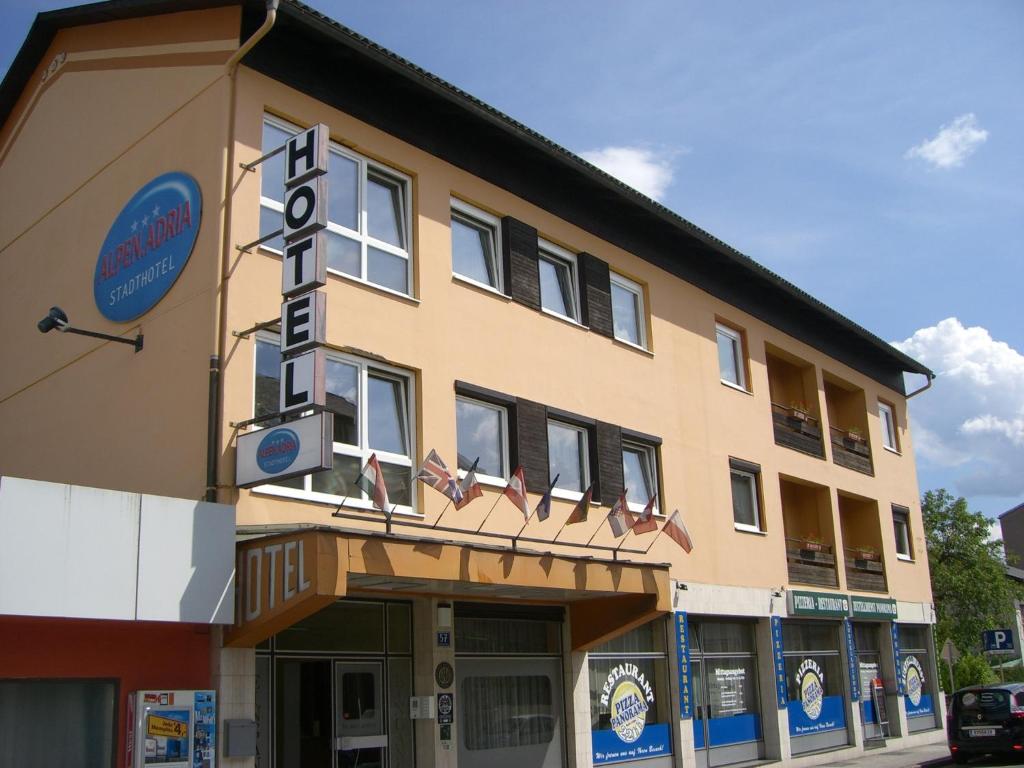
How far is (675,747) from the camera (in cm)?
1673

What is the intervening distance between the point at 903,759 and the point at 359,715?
13040mm

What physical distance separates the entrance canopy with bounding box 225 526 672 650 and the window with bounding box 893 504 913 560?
14.4 m

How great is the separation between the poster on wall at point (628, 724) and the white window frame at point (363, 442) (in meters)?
5.03

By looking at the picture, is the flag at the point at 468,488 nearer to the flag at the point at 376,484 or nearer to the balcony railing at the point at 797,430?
the flag at the point at 376,484

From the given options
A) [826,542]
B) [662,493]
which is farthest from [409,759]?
[826,542]

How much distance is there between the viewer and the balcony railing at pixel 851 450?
80.5ft

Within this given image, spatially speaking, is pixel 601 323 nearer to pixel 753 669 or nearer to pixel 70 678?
pixel 753 669

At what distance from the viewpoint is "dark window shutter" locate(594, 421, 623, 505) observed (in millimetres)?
16141

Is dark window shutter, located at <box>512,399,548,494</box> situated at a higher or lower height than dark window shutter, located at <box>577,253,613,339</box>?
lower

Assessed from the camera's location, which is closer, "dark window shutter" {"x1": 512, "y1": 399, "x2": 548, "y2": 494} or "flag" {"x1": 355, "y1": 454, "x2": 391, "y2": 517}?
"flag" {"x1": 355, "y1": 454, "x2": 391, "y2": 517}

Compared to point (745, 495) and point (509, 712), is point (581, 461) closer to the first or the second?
point (509, 712)

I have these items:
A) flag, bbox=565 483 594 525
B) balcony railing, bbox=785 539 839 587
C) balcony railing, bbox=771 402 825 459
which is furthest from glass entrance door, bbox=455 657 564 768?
balcony railing, bbox=771 402 825 459

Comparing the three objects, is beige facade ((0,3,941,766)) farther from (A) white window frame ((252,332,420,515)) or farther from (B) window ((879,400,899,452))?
(B) window ((879,400,899,452))

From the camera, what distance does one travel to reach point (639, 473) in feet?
57.6
